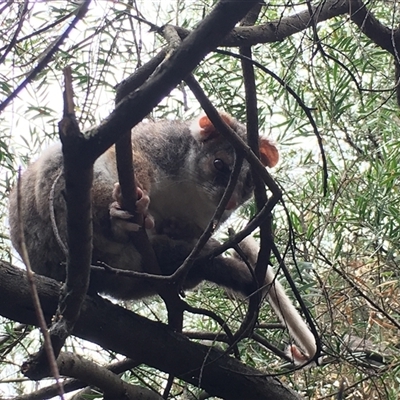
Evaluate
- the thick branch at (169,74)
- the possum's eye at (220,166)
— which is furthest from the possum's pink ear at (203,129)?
the thick branch at (169,74)

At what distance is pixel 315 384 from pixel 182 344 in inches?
30.2

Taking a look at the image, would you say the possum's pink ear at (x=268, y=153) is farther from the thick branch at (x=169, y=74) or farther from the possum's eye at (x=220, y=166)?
the thick branch at (x=169, y=74)

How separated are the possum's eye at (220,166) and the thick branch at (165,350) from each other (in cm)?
100

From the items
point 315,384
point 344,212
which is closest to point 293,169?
point 344,212

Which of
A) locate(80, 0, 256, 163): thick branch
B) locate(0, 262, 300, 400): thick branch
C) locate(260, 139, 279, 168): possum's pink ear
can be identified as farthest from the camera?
locate(260, 139, 279, 168): possum's pink ear

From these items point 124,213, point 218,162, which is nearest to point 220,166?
point 218,162

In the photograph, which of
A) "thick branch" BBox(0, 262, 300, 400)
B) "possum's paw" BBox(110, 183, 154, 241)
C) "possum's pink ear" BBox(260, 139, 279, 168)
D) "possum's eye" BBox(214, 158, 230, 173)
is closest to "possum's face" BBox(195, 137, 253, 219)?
"possum's eye" BBox(214, 158, 230, 173)

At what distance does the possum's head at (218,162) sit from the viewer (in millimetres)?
3121

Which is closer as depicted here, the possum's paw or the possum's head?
the possum's paw

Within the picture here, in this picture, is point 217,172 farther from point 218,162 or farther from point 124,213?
point 124,213

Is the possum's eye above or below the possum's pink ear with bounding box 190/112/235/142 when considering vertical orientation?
below

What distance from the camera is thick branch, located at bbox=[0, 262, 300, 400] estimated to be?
2.21 meters

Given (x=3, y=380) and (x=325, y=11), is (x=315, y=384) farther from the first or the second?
(x=325, y=11)

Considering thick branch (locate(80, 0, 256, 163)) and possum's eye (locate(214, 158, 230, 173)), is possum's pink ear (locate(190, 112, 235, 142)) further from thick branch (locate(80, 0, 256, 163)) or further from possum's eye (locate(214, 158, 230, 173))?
thick branch (locate(80, 0, 256, 163))
